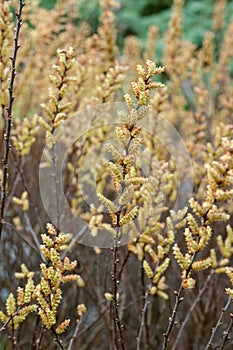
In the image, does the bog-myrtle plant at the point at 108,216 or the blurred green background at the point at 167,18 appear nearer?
the bog-myrtle plant at the point at 108,216

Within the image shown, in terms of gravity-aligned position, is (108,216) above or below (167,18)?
below

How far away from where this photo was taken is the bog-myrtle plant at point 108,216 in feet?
3.39

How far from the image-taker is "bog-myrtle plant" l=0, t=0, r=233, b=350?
1.03m

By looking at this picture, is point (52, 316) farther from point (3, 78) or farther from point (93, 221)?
point (3, 78)

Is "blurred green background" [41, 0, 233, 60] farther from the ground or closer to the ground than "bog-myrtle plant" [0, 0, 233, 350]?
farther from the ground

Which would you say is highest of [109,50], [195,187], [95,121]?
[109,50]

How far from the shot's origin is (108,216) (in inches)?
74.7

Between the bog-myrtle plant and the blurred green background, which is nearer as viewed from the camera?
the bog-myrtle plant

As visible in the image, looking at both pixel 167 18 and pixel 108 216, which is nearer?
pixel 108 216

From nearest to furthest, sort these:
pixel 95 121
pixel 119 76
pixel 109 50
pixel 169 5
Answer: pixel 119 76
pixel 95 121
pixel 109 50
pixel 169 5

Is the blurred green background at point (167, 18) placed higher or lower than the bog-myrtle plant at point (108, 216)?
higher

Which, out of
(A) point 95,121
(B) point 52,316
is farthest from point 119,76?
(B) point 52,316

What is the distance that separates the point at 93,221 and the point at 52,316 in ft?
Answer: 1.92

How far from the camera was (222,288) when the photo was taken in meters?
2.25
